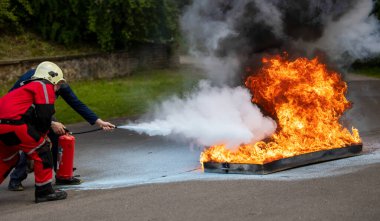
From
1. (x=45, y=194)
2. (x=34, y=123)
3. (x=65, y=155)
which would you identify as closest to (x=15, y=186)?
(x=65, y=155)

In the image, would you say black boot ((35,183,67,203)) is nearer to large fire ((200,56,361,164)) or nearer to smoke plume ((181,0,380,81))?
large fire ((200,56,361,164))

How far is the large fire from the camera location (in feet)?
28.7

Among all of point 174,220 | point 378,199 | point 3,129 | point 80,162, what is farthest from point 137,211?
point 80,162

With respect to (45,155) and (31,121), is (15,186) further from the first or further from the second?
(31,121)

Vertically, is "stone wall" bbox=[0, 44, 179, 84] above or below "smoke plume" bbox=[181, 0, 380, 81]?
above

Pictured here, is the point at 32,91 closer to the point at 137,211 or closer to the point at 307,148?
the point at 137,211

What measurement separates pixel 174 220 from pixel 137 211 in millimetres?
536

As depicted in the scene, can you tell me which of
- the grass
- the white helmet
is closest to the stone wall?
the grass

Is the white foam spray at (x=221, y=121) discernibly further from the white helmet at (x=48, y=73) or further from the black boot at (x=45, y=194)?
the black boot at (x=45, y=194)

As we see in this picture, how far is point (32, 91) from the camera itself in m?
7.19

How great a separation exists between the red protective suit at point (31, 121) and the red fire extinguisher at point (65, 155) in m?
0.86

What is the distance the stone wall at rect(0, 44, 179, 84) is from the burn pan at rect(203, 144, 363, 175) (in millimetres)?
10586

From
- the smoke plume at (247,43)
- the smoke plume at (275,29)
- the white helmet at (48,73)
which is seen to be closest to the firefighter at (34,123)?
the white helmet at (48,73)

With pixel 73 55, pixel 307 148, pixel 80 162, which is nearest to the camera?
pixel 307 148
